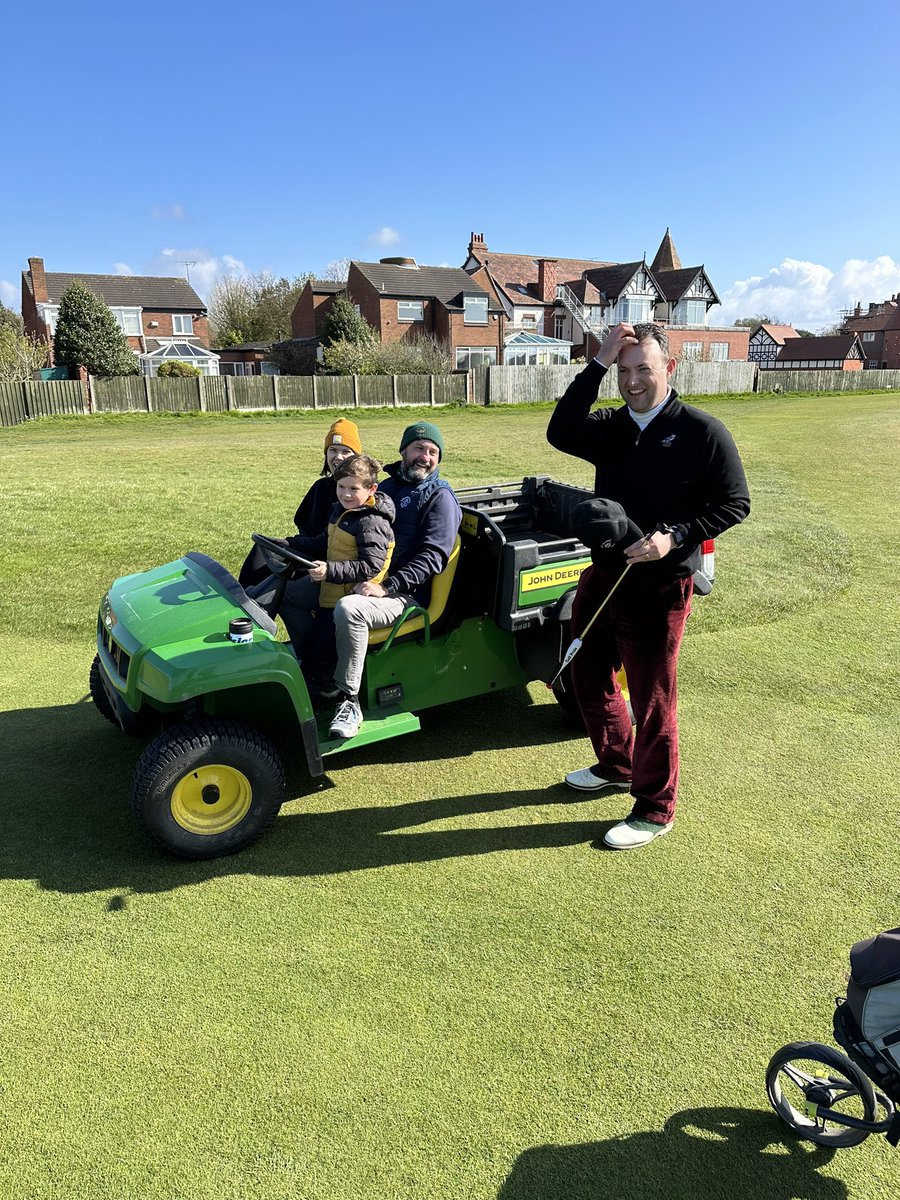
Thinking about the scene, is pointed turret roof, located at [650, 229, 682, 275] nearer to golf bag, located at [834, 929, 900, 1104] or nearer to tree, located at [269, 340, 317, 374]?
tree, located at [269, 340, 317, 374]

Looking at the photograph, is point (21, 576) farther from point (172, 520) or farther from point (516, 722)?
point (516, 722)

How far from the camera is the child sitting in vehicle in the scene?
390 cm

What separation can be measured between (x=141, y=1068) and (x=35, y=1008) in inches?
19.3

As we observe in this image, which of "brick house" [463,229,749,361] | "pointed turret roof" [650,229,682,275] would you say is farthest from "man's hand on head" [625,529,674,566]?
"pointed turret roof" [650,229,682,275]

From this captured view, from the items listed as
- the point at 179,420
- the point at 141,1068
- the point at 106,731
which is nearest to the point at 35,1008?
the point at 141,1068

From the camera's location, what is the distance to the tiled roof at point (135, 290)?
46.4 meters

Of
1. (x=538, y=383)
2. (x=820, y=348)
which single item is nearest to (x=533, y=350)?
(x=538, y=383)

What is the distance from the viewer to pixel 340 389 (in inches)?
1233

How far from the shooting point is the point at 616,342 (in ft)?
10.5

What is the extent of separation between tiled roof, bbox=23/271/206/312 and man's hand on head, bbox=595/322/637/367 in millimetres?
49619

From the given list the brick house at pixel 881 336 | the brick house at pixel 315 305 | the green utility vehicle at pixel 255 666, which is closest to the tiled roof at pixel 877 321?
the brick house at pixel 881 336

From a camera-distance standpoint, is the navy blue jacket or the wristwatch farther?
the navy blue jacket

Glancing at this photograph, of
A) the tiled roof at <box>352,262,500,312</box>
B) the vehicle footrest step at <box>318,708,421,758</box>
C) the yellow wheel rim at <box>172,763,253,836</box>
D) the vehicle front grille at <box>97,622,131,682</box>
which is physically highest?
the tiled roof at <box>352,262,500,312</box>

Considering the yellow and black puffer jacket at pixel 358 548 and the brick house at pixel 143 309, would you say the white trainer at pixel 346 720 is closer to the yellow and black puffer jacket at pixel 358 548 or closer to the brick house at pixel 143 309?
the yellow and black puffer jacket at pixel 358 548
